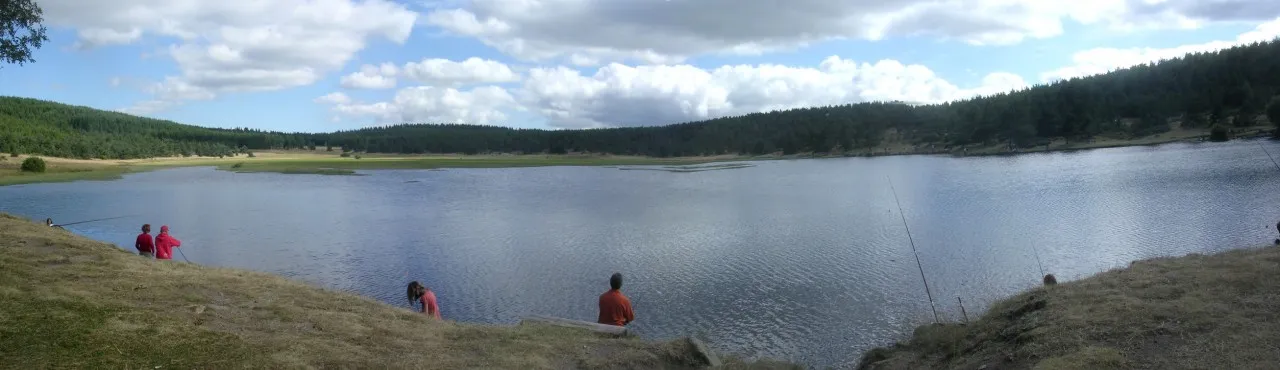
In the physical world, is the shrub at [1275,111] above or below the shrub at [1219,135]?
above

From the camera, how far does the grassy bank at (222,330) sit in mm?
7086

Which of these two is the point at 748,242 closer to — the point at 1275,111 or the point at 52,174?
the point at 1275,111

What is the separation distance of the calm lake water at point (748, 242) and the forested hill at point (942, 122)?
57.4 metres

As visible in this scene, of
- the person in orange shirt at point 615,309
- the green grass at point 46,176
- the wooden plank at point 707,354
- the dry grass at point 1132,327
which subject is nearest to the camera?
the dry grass at point 1132,327

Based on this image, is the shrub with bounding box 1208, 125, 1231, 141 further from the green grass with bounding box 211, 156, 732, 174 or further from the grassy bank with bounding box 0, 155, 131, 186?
the grassy bank with bounding box 0, 155, 131, 186

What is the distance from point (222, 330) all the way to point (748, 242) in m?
18.8

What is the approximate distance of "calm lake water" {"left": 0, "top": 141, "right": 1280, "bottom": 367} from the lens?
15.7 m

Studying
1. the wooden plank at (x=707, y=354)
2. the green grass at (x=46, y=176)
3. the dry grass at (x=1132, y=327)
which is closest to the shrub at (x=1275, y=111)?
the dry grass at (x=1132, y=327)

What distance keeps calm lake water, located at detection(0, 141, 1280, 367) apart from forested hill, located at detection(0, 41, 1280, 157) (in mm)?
57385

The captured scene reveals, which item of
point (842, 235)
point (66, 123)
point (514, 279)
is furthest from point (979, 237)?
point (66, 123)

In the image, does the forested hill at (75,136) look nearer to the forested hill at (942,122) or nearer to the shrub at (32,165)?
the forested hill at (942,122)

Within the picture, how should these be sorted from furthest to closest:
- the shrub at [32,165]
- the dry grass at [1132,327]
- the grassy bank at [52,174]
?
the shrub at [32,165]
the grassy bank at [52,174]
the dry grass at [1132,327]

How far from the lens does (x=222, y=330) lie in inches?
331

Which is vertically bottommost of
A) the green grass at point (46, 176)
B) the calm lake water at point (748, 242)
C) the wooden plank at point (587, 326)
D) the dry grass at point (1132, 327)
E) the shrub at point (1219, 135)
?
the calm lake water at point (748, 242)
